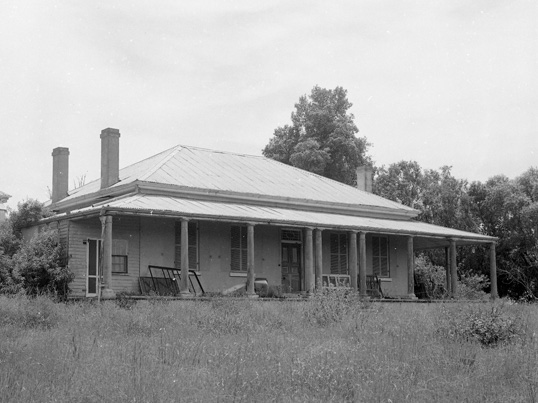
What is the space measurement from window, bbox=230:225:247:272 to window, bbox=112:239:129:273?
3.55m

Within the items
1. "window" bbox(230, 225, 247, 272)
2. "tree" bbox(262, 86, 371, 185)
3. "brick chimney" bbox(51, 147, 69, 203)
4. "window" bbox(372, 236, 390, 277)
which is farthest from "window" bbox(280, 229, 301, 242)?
"tree" bbox(262, 86, 371, 185)

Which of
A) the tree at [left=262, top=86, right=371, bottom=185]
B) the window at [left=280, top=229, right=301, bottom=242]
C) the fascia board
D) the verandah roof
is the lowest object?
the window at [left=280, top=229, right=301, bottom=242]

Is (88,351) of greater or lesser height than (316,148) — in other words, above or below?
below

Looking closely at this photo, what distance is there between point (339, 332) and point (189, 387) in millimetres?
4760

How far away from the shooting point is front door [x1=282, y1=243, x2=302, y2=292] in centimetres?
2477

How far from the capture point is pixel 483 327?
43.0ft

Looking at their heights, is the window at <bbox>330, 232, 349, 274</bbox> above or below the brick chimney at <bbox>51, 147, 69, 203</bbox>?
below

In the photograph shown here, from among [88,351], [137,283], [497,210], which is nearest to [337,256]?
[137,283]

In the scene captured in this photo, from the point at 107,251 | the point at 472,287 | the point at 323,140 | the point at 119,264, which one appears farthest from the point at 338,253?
the point at 323,140

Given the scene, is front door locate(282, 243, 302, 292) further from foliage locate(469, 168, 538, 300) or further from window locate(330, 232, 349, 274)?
foliage locate(469, 168, 538, 300)

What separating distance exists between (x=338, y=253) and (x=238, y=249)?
4.18 m

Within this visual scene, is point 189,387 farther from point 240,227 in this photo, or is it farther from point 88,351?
point 240,227

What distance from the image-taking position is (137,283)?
21.2m

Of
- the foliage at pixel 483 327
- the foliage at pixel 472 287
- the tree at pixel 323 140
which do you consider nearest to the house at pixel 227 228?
the foliage at pixel 472 287
